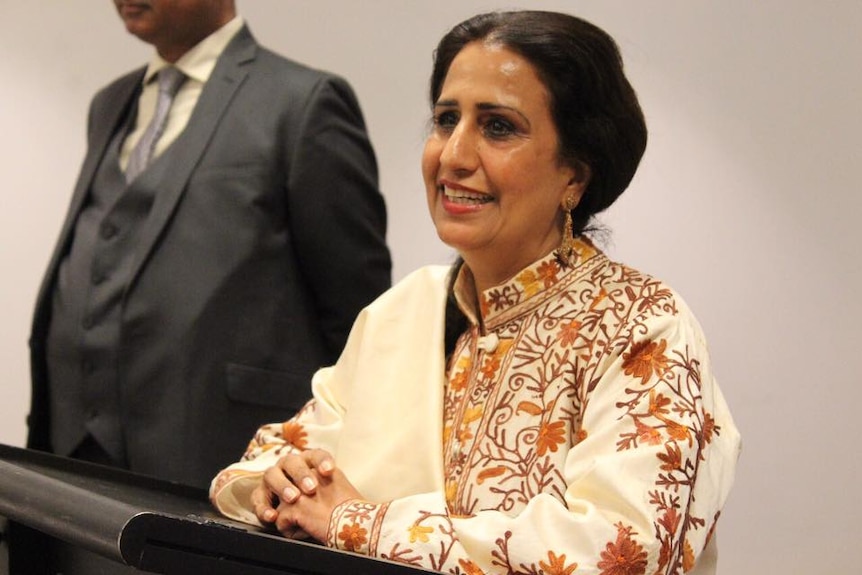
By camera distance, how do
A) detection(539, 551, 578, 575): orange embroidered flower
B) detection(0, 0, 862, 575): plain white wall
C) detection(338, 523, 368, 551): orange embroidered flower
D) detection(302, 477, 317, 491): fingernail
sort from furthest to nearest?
detection(0, 0, 862, 575): plain white wall
detection(302, 477, 317, 491): fingernail
detection(338, 523, 368, 551): orange embroidered flower
detection(539, 551, 578, 575): orange embroidered flower

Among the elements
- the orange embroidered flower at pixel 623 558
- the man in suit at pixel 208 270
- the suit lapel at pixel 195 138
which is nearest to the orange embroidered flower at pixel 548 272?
the orange embroidered flower at pixel 623 558

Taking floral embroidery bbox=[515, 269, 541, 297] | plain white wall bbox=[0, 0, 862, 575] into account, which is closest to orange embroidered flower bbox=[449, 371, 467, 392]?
floral embroidery bbox=[515, 269, 541, 297]

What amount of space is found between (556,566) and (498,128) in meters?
0.59

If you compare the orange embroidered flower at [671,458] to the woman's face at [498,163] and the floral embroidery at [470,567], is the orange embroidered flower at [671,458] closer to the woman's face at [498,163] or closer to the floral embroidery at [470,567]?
the floral embroidery at [470,567]

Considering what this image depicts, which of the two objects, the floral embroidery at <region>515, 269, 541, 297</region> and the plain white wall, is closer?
the floral embroidery at <region>515, 269, 541, 297</region>

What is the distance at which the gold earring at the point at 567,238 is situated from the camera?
1.74 metres

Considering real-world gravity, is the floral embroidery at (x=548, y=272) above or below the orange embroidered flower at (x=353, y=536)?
above

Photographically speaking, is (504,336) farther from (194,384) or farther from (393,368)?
(194,384)

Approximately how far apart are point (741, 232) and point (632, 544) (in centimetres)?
185

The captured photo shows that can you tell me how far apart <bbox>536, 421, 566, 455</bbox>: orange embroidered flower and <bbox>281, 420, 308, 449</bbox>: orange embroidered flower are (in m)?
0.43

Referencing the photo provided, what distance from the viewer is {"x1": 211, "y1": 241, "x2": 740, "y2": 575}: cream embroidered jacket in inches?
55.9

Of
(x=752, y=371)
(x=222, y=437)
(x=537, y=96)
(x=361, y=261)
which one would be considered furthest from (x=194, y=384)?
(x=752, y=371)

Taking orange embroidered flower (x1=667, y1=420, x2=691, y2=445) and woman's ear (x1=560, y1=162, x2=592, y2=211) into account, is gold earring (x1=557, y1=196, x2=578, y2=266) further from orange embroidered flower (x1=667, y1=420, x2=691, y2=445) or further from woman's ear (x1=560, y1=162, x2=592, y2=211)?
orange embroidered flower (x1=667, y1=420, x2=691, y2=445)

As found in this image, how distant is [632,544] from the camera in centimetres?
139
